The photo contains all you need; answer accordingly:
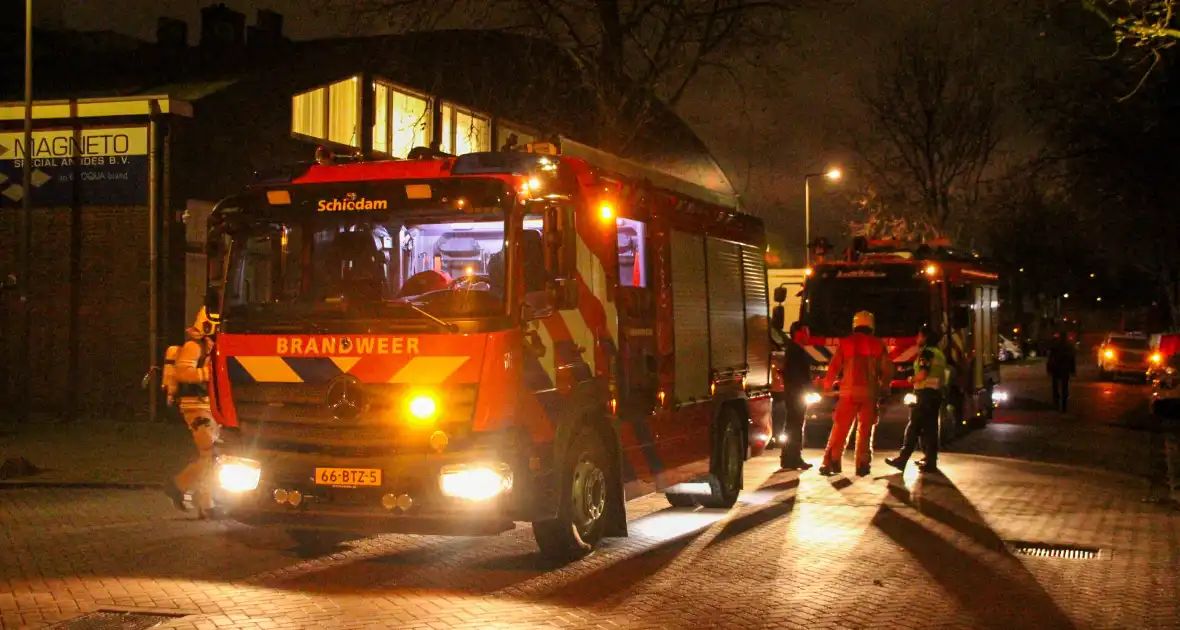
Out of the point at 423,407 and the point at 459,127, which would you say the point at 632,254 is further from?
the point at 459,127

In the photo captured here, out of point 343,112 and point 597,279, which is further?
point 343,112

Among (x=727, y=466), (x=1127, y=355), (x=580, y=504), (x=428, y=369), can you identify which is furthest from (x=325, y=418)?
(x=1127, y=355)

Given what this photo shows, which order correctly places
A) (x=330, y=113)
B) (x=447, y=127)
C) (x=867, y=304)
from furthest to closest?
1. (x=447, y=127)
2. (x=330, y=113)
3. (x=867, y=304)

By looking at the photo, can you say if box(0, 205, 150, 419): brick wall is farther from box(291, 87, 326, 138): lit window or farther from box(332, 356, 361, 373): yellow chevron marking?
box(332, 356, 361, 373): yellow chevron marking

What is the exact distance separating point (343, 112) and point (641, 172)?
48.3 ft

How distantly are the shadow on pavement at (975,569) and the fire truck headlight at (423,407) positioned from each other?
357 centimetres

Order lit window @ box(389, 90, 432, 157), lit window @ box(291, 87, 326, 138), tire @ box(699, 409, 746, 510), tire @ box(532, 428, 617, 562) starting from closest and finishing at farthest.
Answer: tire @ box(532, 428, 617, 562)
tire @ box(699, 409, 746, 510)
lit window @ box(291, 87, 326, 138)
lit window @ box(389, 90, 432, 157)

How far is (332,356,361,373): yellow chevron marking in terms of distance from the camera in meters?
8.69

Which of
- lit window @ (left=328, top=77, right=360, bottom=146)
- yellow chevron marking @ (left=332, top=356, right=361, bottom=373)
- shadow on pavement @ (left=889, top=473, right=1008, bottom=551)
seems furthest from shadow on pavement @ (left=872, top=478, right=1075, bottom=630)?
lit window @ (left=328, top=77, right=360, bottom=146)

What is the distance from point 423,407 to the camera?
28.1 ft

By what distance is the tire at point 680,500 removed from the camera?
12953 mm

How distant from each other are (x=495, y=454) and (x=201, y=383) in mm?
3756

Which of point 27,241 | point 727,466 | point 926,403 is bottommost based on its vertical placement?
point 727,466

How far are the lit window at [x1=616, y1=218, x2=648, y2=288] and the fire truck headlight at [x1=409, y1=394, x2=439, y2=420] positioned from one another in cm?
220
